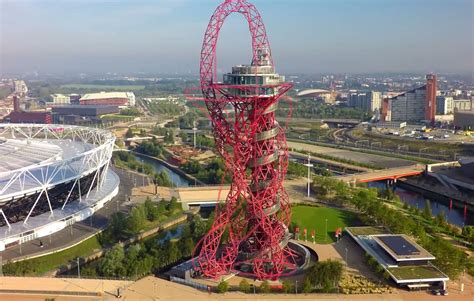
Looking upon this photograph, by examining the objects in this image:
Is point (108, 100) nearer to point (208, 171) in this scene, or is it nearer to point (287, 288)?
point (208, 171)

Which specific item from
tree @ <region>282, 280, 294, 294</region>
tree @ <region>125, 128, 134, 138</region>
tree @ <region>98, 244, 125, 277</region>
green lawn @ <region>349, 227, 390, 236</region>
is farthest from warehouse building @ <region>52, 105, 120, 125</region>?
tree @ <region>282, 280, 294, 294</region>

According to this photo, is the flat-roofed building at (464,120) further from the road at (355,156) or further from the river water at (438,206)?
the river water at (438,206)

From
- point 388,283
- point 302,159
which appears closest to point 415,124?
point 302,159

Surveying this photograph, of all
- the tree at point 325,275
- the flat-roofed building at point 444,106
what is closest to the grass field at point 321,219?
the tree at point 325,275

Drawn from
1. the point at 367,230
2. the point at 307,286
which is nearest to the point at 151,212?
the point at 367,230

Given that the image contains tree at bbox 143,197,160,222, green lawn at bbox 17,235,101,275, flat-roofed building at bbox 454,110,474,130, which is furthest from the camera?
flat-roofed building at bbox 454,110,474,130

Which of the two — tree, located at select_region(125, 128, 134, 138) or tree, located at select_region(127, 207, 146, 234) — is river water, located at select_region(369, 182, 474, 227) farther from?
tree, located at select_region(125, 128, 134, 138)
